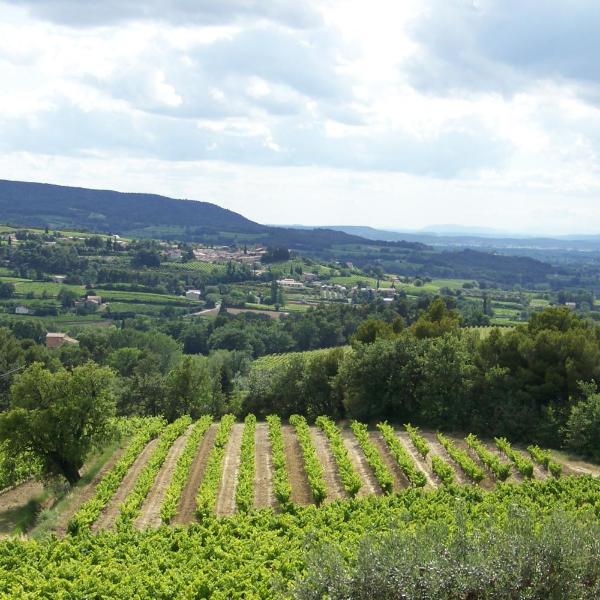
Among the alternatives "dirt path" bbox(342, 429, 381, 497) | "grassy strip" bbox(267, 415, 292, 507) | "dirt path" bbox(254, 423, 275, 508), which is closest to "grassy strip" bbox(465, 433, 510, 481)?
"dirt path" bbox(342, 429, 381, 497)

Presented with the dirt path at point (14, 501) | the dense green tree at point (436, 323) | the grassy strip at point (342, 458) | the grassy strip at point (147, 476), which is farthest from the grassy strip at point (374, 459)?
the dirt path at point (14, 501)

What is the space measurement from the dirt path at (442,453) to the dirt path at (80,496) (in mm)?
15587

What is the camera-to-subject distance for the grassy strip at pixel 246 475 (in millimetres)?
25906

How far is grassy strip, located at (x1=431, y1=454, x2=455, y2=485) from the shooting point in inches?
1082

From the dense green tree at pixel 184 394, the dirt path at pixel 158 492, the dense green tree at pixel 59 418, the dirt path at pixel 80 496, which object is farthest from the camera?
the dense green tree at pixel 184 394

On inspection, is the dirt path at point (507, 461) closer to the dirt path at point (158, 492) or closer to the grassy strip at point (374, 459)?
the grassy strip at point (374, 459)

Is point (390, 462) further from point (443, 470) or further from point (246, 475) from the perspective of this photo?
point (246, 475)

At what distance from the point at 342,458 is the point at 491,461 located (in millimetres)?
6554

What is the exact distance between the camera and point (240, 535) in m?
22.7

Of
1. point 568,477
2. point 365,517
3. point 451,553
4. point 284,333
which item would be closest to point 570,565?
point 451,553

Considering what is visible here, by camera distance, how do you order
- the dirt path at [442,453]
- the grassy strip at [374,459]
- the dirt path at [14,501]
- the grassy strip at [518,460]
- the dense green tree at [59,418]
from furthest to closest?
the dense green tree at [59,418] → the dirt path at [14,501] → the dirt path at [442,453] → the grassy strip at [518,460] → the grassy strip at [374,459]

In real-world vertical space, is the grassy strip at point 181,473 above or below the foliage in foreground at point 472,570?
below

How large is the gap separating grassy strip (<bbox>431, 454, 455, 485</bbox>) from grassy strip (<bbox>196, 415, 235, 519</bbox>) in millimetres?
9275

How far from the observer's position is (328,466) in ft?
103
